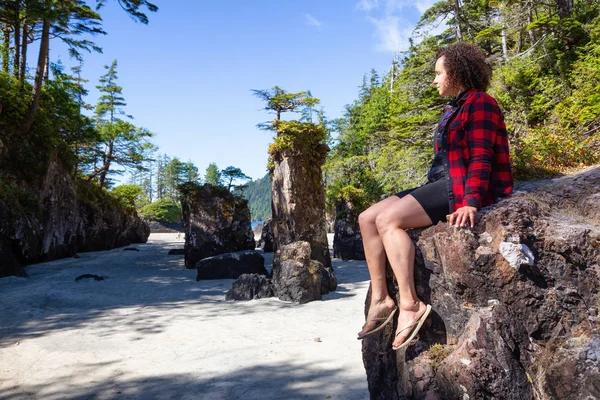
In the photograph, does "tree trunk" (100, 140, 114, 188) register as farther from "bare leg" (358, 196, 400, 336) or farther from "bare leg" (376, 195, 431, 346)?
"bare leg" (376, 195, 431, 346)

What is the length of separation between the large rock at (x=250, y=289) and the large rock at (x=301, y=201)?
14.6 ft

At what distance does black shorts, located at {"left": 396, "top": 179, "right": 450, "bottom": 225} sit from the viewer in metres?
2.75

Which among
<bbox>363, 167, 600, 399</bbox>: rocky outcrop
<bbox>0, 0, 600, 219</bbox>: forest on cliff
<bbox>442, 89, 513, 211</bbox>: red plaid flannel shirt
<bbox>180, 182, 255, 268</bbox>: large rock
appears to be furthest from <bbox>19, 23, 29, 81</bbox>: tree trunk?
<bbox>363, 167, 600, 399</bbox>: rocky outcrop

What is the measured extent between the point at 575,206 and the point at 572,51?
A: 1535 centimetres

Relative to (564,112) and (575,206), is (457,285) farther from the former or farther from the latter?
(564,112)

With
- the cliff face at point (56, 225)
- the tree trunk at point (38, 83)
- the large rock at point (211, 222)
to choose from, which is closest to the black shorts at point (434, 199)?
the cliff face at point (56, 225)

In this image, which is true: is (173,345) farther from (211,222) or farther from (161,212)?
(161,212)

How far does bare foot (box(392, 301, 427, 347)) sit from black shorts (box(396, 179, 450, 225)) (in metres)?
0.65

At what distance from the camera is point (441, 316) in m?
2.73

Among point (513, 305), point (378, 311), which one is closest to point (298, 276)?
point (378, 311)

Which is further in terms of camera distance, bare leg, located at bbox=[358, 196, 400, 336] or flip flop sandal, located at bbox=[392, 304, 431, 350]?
bare leg, located at bbox=[358, 196, 400, 336]

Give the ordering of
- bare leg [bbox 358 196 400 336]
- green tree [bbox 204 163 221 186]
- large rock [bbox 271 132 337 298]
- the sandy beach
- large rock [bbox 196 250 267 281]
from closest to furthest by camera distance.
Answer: bare leg [bbox 358 196 400 336], the sandy beach, large rock [bbox 196 250 267 281], large rock [bbox 271 132 337 298], green tree [bbox 204 163 221 186]

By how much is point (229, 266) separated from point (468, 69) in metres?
9.96

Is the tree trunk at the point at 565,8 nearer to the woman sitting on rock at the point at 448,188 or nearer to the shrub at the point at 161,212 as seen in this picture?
the woman sitting on rock at the point at 448,188
